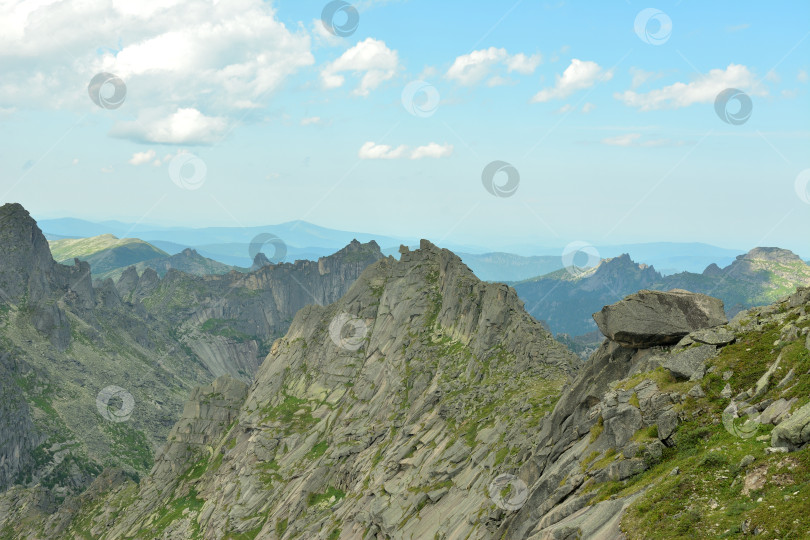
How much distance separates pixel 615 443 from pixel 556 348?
5184cm

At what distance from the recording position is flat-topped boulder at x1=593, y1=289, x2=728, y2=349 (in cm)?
4091

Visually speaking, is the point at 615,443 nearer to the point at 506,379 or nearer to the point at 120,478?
the point at 506,379

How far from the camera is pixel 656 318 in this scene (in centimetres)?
4128

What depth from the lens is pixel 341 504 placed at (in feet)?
280

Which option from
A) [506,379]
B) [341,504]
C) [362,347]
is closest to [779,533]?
[506,379]

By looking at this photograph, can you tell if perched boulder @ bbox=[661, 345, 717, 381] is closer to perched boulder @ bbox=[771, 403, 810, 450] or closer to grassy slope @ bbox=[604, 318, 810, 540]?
grassy slope @ bbox=[604, 318, 810, 540]

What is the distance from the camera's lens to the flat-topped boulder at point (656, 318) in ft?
134

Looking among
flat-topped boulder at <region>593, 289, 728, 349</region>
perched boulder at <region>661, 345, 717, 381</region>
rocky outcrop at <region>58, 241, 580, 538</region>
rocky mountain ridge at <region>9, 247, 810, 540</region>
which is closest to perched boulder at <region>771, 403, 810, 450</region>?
rocky mountain ridge at <region>9, 247, 810, 540</region>

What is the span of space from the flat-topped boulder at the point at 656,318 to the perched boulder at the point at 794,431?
58.3 feet

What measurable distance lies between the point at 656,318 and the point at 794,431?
19518 mm

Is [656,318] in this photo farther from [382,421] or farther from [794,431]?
[382,421]

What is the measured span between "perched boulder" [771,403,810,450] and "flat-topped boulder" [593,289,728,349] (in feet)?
58.3

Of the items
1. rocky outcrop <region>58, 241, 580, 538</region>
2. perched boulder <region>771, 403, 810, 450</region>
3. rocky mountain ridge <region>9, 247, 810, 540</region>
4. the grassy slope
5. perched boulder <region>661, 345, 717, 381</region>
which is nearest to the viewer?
the grassy slope

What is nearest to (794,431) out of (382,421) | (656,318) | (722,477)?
(722,477)
